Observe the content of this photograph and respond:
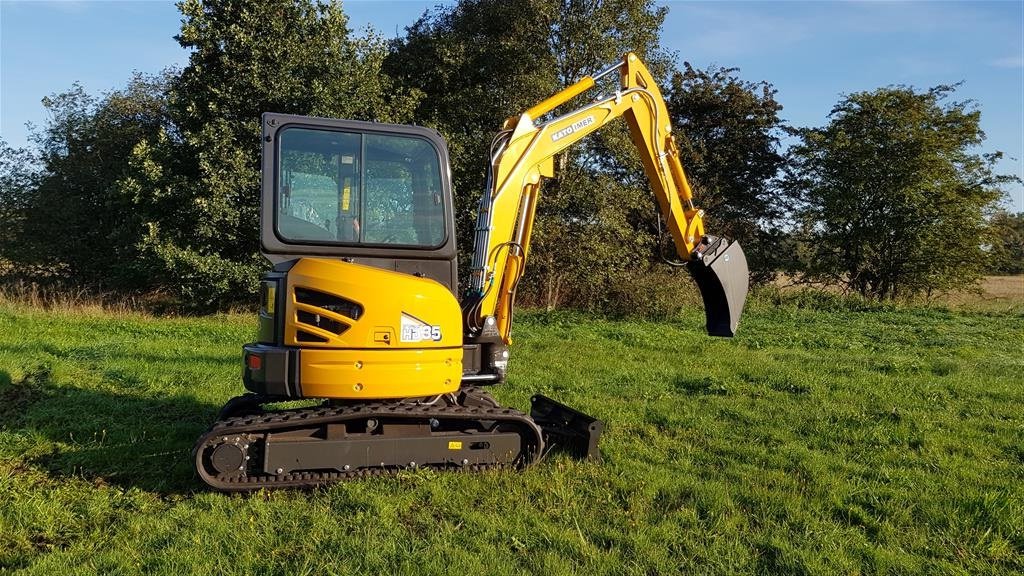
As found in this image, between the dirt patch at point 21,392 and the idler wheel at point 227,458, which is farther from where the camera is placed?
the dirt patch at point 21,392

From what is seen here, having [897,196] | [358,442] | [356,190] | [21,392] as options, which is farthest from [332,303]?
[897,196]

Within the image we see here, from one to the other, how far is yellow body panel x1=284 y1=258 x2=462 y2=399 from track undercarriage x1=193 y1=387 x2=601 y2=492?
0.25m

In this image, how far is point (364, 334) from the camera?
477cm

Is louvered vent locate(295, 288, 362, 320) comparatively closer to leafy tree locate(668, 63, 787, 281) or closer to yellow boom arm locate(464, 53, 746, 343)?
yellow boom arm locate(464, 53, 746, 343)

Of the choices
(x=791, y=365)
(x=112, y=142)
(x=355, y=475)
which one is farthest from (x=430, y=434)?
(x=112, y=142)

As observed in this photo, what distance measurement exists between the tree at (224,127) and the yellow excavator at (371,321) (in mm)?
10027

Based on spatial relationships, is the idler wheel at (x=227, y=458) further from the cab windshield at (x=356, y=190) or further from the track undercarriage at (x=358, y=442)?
the cab windshield at (x=356, y=190)

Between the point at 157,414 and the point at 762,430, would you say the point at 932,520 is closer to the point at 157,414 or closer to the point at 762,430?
the point at 762,430

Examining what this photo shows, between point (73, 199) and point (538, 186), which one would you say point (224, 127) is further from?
point (538, 186)

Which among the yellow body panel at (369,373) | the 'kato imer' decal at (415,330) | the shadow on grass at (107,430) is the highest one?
the 'kato imer' decal at (415,330)

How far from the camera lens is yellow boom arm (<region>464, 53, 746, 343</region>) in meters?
5.81

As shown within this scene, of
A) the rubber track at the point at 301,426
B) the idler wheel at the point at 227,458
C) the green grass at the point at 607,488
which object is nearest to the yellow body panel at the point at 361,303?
the rubber track at the point at 301,426

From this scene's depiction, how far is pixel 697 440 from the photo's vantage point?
638 cm

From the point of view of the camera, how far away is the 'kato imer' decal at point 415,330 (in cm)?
485
